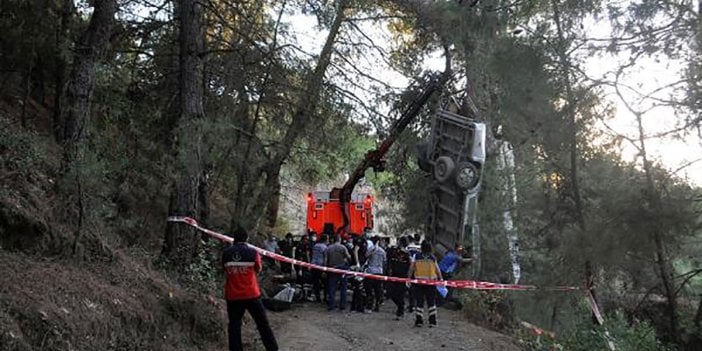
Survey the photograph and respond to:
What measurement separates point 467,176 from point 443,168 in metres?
0.78

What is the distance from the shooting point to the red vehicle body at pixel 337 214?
19375 mm

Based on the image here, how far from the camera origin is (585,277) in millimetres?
11289

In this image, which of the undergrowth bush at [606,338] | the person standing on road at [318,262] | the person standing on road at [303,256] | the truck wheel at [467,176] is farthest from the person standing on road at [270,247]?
the undergrowth bush at [606,338]

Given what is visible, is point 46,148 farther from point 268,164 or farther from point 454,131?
point 454,131

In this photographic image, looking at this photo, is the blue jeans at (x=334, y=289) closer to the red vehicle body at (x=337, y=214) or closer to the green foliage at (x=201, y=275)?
the green foliage at (x=201, y=275)

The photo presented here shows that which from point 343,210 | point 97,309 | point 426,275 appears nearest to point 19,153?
point 97,309

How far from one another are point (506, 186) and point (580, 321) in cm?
509

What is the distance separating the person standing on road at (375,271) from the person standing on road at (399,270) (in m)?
0.26

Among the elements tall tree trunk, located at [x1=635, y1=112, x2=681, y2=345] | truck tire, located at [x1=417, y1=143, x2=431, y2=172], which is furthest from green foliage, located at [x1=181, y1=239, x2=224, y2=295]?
tall tree trunk, located at [x1=635, y1=112, x2=681, y2=345]

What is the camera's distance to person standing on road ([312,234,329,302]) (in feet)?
47.9

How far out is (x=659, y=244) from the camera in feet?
31.3

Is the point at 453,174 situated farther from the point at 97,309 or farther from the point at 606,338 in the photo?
the point at 97,309

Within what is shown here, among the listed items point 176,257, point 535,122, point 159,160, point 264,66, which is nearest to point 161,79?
point 159,160

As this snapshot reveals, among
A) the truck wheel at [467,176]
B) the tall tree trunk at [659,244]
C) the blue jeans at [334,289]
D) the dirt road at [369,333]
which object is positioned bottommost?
the dirt road at [369,333]
